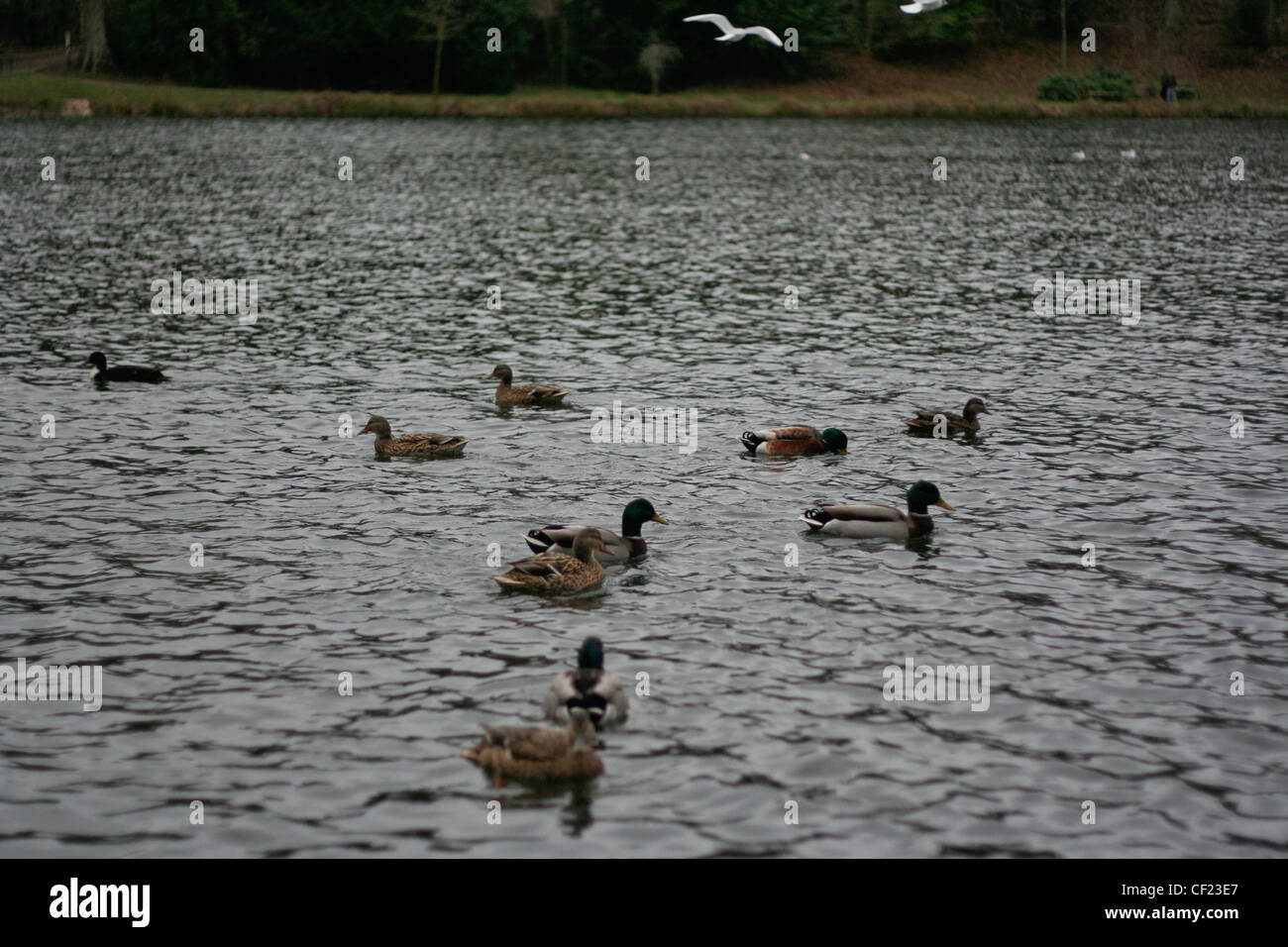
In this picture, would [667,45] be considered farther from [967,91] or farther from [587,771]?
[587,771]

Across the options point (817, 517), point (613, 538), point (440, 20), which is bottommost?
Result: point (613, 538)

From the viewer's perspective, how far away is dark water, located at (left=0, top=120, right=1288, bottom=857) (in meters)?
11.9

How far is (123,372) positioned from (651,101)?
74154mm

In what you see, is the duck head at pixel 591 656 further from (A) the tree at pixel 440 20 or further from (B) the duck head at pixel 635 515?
(A) the tree at pixel 440 20

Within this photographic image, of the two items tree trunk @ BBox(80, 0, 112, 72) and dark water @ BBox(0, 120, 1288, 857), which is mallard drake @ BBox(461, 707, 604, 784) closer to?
dark water @ BBox(0, 120, 1288, 857)

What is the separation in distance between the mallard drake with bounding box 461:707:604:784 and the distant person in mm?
92113

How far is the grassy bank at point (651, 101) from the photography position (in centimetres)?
9031

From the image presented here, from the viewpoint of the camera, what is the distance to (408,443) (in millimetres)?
22250

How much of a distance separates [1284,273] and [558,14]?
3179 inches

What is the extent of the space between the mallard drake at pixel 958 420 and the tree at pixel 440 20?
3129 inches
